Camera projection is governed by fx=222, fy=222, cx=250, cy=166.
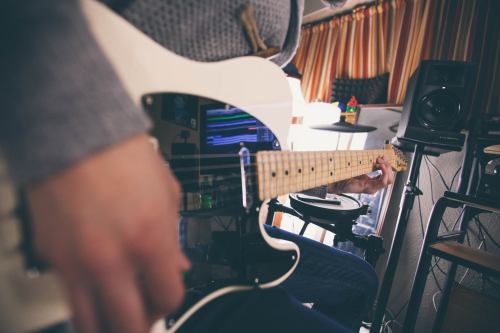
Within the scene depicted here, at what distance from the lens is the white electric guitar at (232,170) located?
40 centimetres

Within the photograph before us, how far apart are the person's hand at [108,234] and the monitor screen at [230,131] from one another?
27cm

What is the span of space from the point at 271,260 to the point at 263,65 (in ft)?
1.69

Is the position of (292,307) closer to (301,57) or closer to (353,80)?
(353,80)

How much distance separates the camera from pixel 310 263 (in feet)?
2.84

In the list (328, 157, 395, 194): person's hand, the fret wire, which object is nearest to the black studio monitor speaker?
(328, 157, 395, 194): person's hand

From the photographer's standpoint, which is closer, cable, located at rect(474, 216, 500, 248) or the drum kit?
the drum kit

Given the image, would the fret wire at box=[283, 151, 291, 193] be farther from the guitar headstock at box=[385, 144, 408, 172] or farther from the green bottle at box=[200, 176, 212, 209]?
the guitar headstock at box=[385, 144, 408, 172]

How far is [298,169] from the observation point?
0.66 m

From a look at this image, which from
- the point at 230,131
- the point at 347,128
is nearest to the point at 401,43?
the point at 347,128

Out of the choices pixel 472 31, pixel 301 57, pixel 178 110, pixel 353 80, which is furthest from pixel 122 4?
pixel 301 57

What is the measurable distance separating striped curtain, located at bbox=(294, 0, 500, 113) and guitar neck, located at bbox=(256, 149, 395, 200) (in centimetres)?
102

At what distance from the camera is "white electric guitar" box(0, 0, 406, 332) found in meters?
0.40

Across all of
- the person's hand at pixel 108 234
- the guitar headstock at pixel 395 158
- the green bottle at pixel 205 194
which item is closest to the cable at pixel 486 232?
the guitar headstock at pixel 395 158

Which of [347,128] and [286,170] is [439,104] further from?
[286,170]
